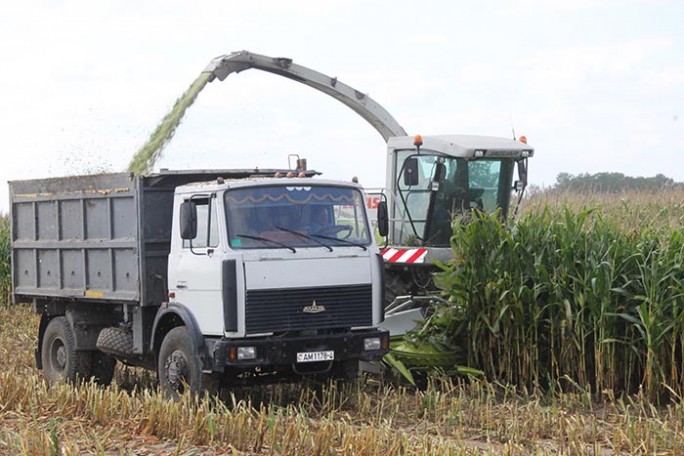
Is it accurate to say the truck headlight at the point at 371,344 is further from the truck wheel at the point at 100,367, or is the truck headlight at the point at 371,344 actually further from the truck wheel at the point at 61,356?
the truck wheel at the point at 100,367

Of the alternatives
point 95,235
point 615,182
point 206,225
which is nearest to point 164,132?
point 95,235

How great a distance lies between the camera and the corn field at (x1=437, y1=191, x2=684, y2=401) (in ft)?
35.1

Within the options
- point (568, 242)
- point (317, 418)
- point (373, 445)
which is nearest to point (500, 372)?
point (568, 242)

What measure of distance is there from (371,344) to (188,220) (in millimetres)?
2137

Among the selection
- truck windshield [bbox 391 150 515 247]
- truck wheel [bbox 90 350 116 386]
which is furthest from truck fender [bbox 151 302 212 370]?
truck windshield [bbox 391 150 515 247]

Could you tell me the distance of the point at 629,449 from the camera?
26.8 ft

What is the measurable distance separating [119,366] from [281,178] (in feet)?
16.2

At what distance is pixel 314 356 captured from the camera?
10156 millimetres

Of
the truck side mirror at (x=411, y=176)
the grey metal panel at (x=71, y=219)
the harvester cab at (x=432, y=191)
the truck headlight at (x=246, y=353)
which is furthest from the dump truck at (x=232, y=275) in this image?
the harvester cab at (x=432, y=191)

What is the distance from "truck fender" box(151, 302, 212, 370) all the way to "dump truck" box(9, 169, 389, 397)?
1 centimetres

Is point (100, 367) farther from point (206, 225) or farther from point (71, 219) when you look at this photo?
point (206, 225)

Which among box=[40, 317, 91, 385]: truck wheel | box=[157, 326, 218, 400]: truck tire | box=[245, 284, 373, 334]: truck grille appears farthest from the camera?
box=[40, 317, 91, 385]: truck wheel

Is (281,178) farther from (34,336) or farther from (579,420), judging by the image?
(34,336)

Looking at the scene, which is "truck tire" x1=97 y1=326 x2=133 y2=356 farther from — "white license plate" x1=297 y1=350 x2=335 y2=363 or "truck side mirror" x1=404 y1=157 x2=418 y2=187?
"truck side mirror" x1=404 y1=157 x2=418 y2=187
